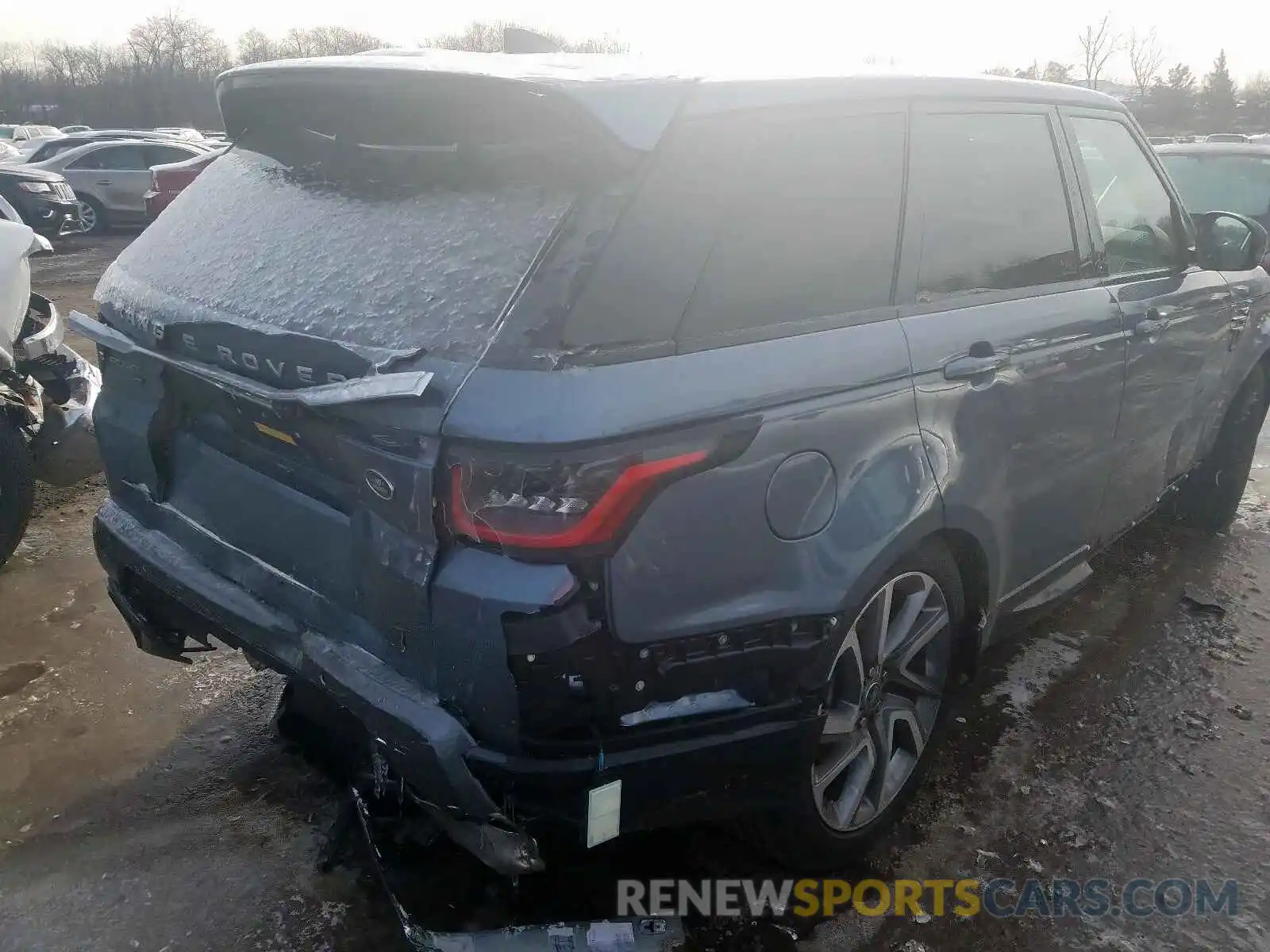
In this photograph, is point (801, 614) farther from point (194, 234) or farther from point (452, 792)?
point (194, 234)

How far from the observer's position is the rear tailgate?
6.04 feet

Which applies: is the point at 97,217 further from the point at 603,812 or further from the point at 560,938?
the point at 603,812

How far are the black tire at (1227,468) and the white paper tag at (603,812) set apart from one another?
354cm

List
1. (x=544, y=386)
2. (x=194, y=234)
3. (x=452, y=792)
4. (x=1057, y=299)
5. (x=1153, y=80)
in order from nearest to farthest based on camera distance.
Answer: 1. (x=544, y=386)
2. (x=452, y=792)
3. (x=194, y=234)
4. (x=1057, y=299)
5. (x=1153, y=80)

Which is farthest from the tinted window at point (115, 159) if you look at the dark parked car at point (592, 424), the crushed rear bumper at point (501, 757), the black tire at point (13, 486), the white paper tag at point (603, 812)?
the white paper tag at point (603, 812)

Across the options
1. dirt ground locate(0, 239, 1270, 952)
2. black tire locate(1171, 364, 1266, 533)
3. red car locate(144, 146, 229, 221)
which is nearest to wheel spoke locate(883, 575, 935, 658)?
dirt ground locate(0, 239, 1270, 952)

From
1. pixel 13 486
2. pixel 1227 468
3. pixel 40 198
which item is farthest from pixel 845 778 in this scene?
pixel 40 198

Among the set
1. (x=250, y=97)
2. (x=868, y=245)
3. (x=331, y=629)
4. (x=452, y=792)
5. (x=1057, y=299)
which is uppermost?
(x=250, y=97)

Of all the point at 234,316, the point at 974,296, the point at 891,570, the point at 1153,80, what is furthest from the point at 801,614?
the point at 1153,80

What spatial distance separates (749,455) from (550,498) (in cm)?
41

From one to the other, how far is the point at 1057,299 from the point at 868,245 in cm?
86

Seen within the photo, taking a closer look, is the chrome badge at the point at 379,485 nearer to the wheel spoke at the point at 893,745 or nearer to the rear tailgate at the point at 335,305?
the rear tailgate at the point at 335,305

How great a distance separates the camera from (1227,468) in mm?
4594

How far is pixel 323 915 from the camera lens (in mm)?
2385
